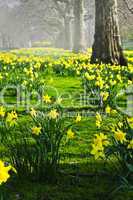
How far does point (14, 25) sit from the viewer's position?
7912cm

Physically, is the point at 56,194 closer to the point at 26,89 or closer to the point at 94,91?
the point at 94,91

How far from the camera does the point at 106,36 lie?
13234 mm

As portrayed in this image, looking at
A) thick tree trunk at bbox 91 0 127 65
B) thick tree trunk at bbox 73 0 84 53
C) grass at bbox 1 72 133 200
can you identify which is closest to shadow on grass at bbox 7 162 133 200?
grass at bbox 1 72 133 200

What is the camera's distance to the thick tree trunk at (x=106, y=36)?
1304 cm

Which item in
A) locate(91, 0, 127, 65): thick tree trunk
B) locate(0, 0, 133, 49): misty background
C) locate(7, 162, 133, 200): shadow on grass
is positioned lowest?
locate(7, 162, 133, 200): shadow on grass

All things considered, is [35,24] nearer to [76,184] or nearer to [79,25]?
[79,25]

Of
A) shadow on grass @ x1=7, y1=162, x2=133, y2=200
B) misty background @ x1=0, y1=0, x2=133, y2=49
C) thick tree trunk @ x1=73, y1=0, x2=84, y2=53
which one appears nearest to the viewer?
shadow on grass @ x1=7, y1=162, x2=133, y2=200

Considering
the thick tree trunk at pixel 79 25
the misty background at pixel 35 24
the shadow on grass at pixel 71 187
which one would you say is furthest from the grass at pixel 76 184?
the misty background at pixel 35 24

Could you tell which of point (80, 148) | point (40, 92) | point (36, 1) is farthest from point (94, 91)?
point (36, 1)

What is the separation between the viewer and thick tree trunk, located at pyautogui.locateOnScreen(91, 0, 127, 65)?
1304 cm

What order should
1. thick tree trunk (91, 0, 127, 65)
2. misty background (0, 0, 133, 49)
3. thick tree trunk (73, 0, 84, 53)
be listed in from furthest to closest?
misty background (0, 0, 133, 49)
thick tree trunk (73, 0, 84, 53)
thick tree trunk (91, 0, 127, 65)

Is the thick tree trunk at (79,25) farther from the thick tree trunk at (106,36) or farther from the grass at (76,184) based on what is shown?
the grass at (76,184)

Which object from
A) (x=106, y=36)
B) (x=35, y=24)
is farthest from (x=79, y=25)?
(x=35, y=24)

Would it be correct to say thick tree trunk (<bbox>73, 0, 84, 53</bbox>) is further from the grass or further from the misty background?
the grass
